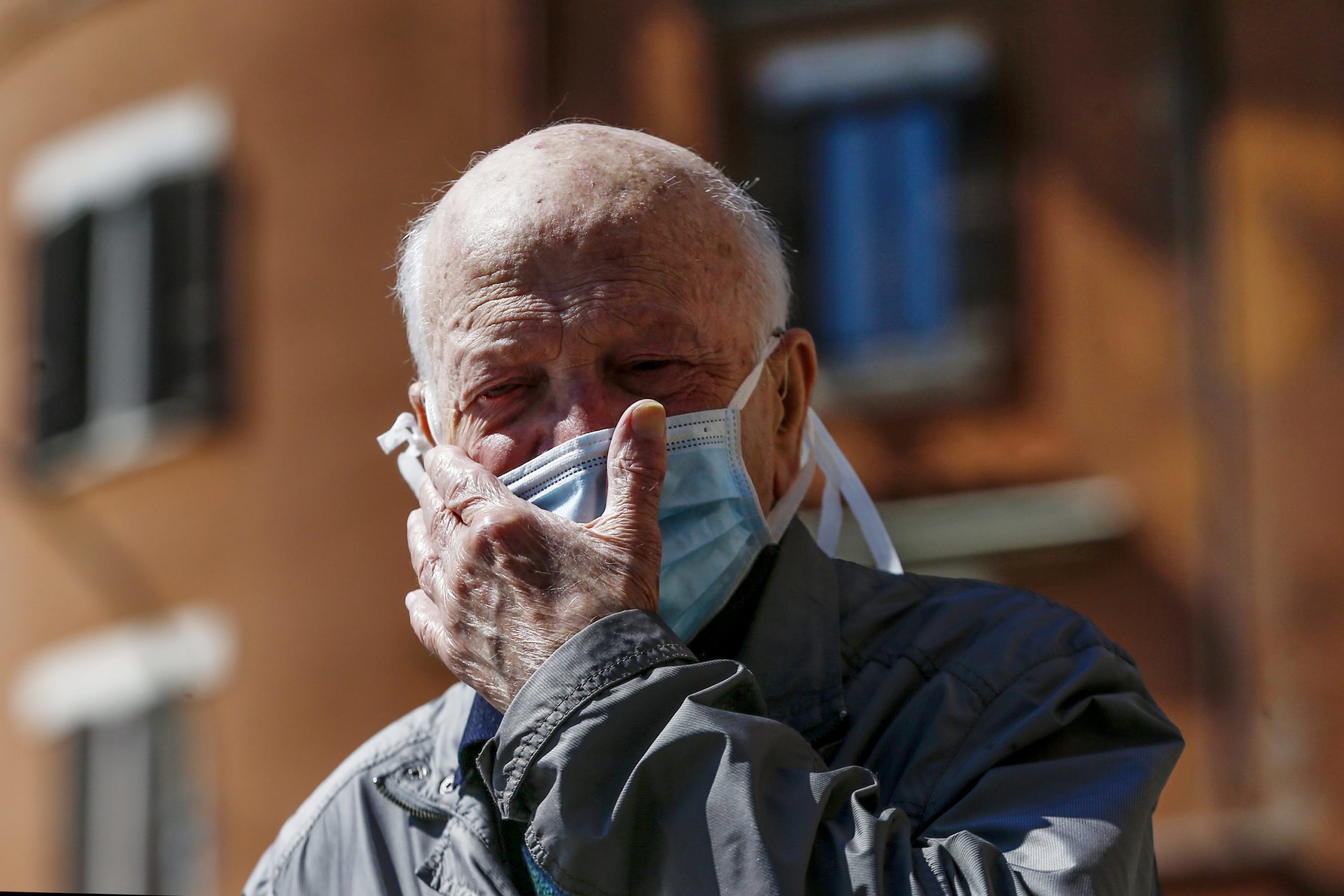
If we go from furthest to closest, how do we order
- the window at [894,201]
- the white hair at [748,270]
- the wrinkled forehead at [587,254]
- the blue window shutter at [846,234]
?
the blue window shutter at [846,234]
the window at [894,201]
the white hair at [748,270]
the wrinkled forehead at [587,254]

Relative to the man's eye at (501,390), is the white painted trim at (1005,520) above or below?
below

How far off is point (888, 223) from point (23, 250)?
17.6ft

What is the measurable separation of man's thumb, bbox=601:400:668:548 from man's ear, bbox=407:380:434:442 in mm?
657

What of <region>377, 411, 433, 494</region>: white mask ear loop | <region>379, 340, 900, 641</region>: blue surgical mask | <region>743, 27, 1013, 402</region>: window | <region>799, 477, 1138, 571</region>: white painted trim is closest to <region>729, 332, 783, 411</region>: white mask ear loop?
<region>379, 340, 900, 641</region>: blue surgical mask

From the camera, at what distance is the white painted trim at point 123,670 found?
944 cm

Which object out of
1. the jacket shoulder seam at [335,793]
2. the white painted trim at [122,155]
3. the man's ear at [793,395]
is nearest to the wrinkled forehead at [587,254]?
the man's ear at [793,395]

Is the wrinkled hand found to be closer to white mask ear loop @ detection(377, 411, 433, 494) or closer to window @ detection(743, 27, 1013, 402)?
white mask ear loop @ detection(377, 411, 433, 494)

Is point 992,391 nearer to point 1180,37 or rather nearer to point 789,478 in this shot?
point 1180,37

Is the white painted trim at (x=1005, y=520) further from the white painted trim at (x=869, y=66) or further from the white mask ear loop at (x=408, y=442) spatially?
the white mask ear loop at (x=408, y=442)

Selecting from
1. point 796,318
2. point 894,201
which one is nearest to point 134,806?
point 796,318

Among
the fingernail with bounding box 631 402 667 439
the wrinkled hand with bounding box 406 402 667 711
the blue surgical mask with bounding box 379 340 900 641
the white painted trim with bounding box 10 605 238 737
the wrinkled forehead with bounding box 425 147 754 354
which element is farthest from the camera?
the white painted trim with bounding box 10 605 238 737

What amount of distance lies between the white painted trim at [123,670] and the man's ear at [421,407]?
693cm

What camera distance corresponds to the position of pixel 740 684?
1911 mm

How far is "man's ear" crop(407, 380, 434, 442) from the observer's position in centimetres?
272
